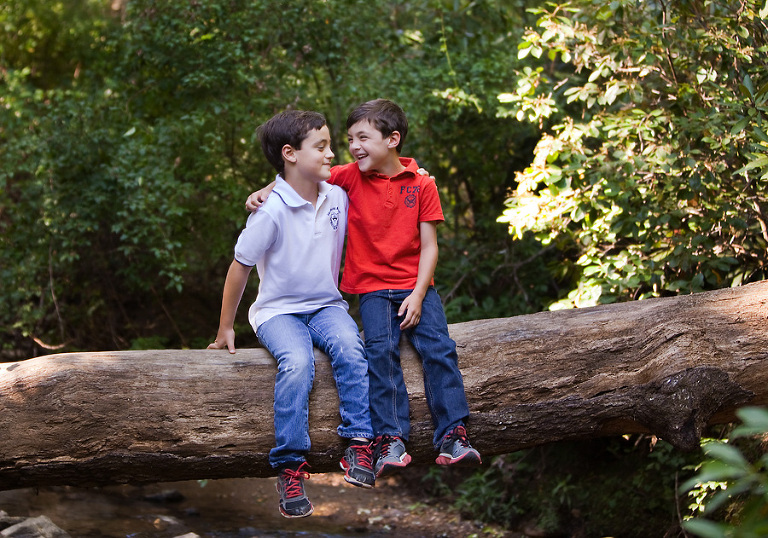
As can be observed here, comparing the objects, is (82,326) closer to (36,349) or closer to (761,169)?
(36,349)

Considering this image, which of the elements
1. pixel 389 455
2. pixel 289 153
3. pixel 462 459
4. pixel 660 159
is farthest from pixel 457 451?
pixel 660 159

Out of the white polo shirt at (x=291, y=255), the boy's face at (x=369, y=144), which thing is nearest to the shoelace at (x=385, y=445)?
the white polo shirt at (x=291, y=255)

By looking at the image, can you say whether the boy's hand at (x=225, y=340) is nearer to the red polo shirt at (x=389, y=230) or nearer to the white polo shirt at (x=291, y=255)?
the white polo shirt at (x=291, y=255)

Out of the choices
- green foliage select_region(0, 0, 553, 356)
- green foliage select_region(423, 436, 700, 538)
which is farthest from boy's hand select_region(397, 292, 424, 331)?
green foliage select_region(0, 0, 553, 356)

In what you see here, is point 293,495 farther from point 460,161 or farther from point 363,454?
point 460,161

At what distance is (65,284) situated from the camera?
242 inches

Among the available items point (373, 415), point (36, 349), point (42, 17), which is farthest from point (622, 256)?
point (42, 17)

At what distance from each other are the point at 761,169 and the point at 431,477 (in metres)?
3.34

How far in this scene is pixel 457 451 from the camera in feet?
9.73

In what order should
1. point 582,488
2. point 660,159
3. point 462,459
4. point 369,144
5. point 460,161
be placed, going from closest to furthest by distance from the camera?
point 462,459 → point 369,144 → point 660,159 → point 582,488 → point 460,161

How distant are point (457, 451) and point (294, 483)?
2.16 ft

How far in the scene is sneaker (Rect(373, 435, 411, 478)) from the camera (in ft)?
9.40

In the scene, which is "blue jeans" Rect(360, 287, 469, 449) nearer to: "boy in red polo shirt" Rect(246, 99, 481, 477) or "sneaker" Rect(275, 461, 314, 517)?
"boy in red polo shirt" Rect(246, 99, 481, 477)

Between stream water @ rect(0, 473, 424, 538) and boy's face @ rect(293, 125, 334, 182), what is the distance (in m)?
2.55
